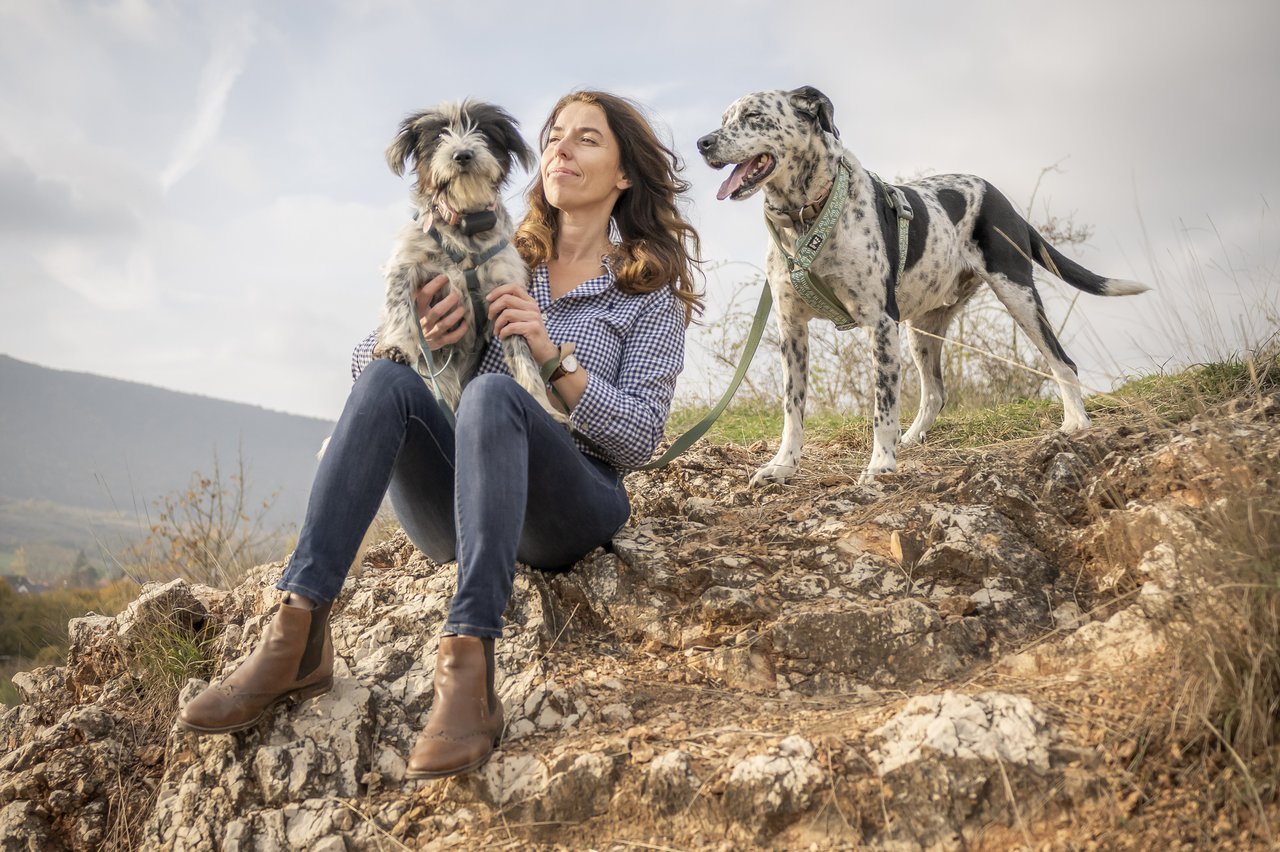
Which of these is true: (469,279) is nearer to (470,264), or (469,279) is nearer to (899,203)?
(470,264)

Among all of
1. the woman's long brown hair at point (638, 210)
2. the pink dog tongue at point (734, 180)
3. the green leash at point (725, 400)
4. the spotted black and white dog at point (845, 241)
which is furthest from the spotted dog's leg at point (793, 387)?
the woman's long brown hair at point (638, 210)

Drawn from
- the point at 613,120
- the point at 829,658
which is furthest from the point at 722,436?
the point at 829,658

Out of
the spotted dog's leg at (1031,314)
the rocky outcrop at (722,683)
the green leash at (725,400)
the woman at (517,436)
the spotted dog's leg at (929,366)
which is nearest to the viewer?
the rocky outcrop at (722,683)

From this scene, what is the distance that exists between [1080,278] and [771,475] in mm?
2448

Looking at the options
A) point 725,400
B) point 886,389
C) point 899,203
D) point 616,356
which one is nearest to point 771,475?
point 886,389

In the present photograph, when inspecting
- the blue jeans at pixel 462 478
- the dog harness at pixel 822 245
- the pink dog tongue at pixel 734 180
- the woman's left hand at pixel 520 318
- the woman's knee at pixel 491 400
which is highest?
the pink dog tongue at pixel 734 180

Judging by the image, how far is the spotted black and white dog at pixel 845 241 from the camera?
4.20 m

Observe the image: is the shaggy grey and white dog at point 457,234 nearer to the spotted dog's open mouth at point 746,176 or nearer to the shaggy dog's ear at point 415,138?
the shaggy dog's ear at point 415,138

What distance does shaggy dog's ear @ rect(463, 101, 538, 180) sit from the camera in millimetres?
3197

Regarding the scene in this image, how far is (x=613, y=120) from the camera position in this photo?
3.54 meters

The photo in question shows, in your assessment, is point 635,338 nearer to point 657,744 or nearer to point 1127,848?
point 657,744

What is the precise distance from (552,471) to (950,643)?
4.25 ft

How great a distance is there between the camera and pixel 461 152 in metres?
3.01

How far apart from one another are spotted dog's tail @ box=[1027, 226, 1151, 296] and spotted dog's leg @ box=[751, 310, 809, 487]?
1.59 meters
